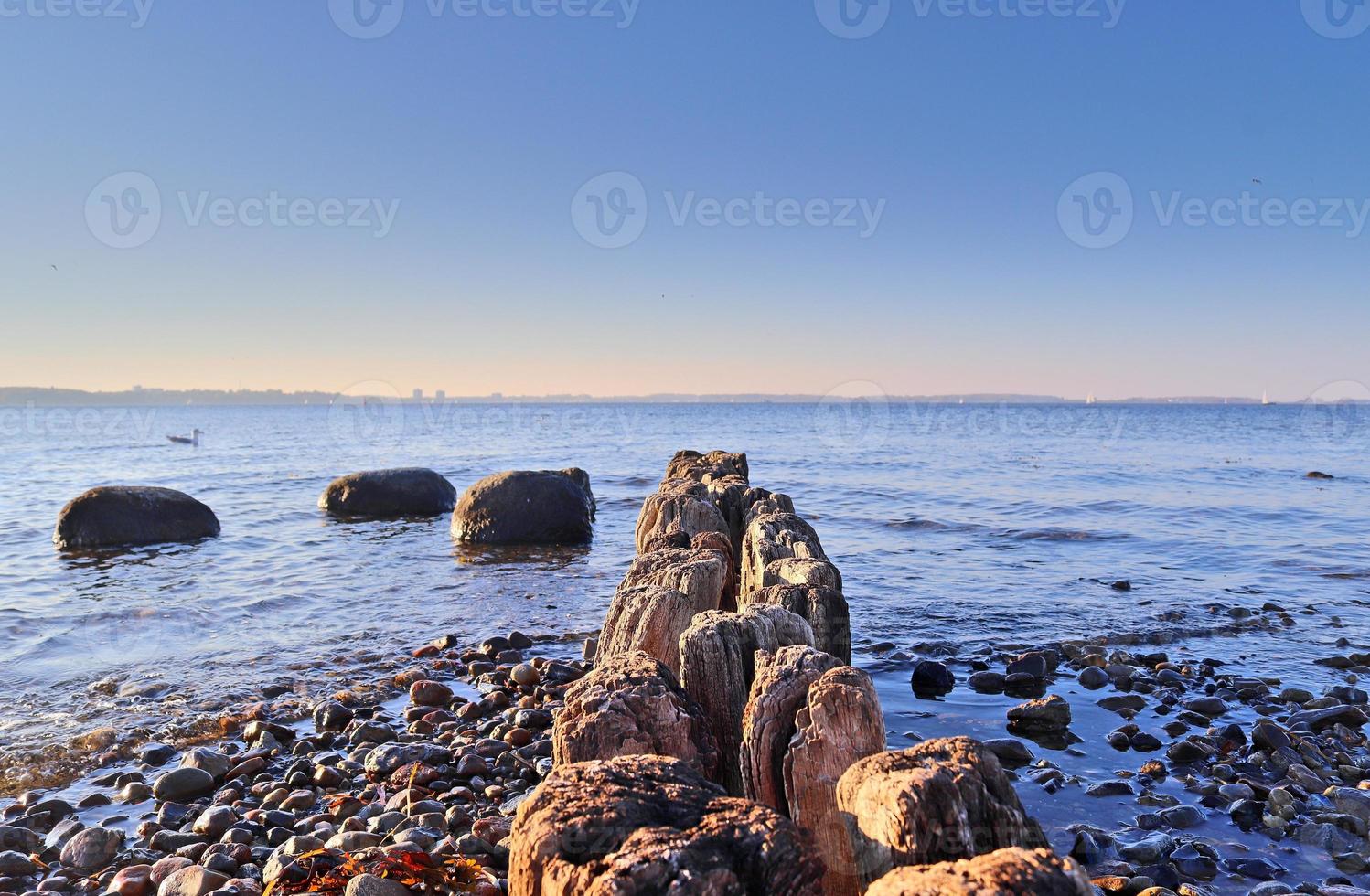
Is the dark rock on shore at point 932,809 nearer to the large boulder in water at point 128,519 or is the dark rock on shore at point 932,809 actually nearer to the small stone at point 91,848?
the small stone at point 91,848

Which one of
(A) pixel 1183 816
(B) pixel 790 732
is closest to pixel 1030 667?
(A) pixel 1183 816

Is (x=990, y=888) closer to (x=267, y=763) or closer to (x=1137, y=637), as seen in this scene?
(x=267, y=763)

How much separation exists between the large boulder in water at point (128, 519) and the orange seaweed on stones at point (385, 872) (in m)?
11.8

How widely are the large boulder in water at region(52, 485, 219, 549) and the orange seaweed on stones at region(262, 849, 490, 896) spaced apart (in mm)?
11810

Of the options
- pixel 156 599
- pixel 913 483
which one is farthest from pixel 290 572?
pixel 913 483

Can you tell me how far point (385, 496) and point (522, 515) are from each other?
4798 millimetres

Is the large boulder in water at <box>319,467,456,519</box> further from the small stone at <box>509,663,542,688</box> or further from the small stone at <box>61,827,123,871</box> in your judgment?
the small stone at <box>61,827,123,871</box>

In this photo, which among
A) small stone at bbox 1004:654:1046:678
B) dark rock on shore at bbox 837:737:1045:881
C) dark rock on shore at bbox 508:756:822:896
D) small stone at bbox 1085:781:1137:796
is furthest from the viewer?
small stone at bbox 1004:654:1046:678

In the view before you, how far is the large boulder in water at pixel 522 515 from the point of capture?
519 inches

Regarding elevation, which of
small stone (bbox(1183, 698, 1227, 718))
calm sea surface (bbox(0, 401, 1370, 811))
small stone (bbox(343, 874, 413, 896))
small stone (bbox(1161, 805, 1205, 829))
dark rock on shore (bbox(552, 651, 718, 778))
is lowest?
calm sea surface (bbox(0, 401, 1370, 811))

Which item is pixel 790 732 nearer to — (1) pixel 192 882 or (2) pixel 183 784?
(1) pixel 192 882

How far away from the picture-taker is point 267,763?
16.5ft

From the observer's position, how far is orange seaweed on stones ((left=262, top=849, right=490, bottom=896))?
340cm

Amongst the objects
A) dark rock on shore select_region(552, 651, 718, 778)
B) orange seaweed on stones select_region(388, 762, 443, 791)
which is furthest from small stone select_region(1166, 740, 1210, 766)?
orange seaweed on stones select_region(388, 762, 443, 791)
